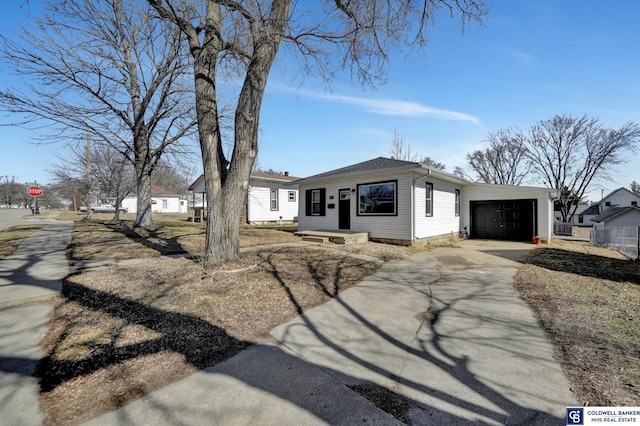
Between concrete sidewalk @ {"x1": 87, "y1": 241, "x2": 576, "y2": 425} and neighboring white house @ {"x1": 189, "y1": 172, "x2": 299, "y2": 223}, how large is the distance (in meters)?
16.5

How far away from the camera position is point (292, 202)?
23547 millimetres

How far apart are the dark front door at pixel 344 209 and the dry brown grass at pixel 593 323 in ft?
21.8

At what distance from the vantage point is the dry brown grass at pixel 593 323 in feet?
7.36

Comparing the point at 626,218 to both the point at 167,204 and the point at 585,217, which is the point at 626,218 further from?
the point at 167,204

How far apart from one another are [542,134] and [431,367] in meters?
33.8

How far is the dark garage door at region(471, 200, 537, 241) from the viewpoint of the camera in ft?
43.7

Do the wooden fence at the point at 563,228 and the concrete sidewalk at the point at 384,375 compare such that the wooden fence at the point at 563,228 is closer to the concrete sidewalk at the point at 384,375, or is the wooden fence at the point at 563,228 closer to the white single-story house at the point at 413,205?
the white single-story house at the point at 413,205

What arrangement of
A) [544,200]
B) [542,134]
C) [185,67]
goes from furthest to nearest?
[542,134] < [544,200] < [185,67]

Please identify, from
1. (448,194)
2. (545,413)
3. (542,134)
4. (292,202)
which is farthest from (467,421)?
(542,134)

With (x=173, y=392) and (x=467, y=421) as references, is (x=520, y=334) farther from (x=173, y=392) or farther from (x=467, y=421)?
(x=173, y=392)

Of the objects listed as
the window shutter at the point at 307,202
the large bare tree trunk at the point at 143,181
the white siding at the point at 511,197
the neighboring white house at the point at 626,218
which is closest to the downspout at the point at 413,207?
the window shutter at the point at 307,202

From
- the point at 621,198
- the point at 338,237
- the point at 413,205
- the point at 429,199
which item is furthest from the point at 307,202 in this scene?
the point at 621,198

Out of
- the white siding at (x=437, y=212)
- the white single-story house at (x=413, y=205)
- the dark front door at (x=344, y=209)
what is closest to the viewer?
the white single-story house at (x=413, y=205)

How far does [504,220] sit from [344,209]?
8.20 metres
